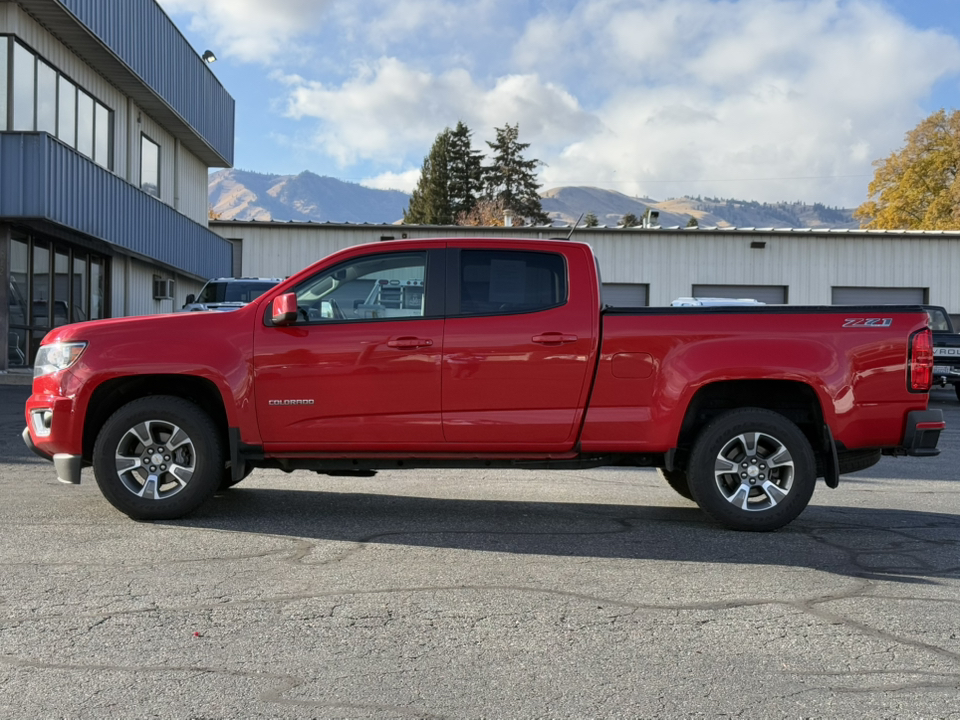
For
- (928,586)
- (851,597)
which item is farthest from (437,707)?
(928,586)

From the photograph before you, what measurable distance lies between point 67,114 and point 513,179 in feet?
217

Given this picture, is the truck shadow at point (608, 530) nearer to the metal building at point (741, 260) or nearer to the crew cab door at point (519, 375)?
the crew cab door at point (519, 375)

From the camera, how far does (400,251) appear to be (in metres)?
7.00

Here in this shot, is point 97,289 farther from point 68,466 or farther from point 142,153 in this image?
point 68,466

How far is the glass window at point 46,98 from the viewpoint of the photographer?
62.0 ft

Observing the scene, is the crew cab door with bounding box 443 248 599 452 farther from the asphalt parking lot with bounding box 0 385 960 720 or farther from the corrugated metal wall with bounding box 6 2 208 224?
the corrugated metal wall with bounding box 6 2 208 224

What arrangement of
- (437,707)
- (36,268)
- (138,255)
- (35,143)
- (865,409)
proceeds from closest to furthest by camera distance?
(437,707) → (865,409) → (35,143) → (36,268) → (138,255)

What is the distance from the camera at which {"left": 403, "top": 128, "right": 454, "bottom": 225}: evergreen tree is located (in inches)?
3209

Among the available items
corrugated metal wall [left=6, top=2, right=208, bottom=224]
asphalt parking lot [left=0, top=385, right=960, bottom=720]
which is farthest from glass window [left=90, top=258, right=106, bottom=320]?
asphalt parking lot [left=0, top=385, right=960, bottom=720]

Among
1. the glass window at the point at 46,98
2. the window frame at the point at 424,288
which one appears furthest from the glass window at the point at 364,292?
the glass window at the point at 46,98

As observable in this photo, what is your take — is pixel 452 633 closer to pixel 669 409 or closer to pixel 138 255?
pixel 669 409

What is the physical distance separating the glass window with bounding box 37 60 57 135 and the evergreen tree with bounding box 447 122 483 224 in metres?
63.4

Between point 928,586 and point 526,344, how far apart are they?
2.76 m

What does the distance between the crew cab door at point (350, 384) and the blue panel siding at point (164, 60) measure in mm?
13935
